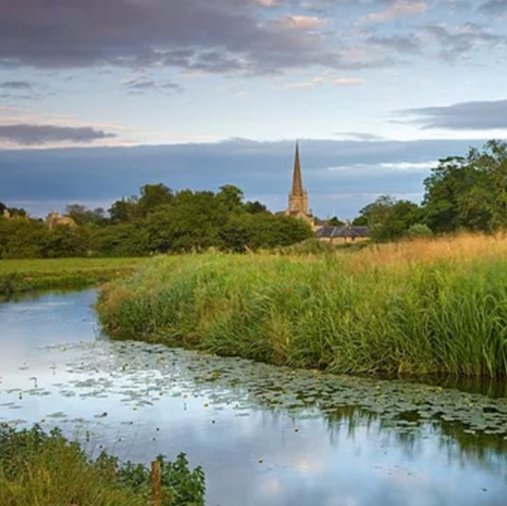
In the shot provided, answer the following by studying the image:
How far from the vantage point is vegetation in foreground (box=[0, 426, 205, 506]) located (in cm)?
490

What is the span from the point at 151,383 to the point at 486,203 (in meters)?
41.4

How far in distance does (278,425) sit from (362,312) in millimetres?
4279

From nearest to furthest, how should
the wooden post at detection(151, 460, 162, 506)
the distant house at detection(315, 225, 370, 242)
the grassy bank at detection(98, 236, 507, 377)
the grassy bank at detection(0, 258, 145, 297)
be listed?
the wooden post at detection(151, 460, 162, 506), the grassy bank at detection(98, 236, 507, 377), the grassy bank at detection(0, 258, 145, 297), the distant house at detection(315, 225, 370, 242)

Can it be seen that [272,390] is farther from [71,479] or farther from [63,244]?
[63,244]

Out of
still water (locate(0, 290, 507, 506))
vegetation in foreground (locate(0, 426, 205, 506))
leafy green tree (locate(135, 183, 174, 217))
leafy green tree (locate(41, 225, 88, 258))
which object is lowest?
still water (locate(0, 290, 507, 506))

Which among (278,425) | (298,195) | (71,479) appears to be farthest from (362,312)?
(298,195)

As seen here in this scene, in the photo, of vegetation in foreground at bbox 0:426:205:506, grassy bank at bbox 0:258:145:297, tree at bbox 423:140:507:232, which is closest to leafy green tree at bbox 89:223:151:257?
grassy bank at bbox 0:258:145:297

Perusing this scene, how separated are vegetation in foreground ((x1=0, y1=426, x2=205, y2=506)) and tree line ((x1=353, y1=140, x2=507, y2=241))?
128 ft

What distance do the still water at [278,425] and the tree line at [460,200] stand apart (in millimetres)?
33055

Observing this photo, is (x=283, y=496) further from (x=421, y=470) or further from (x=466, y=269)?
(x=466, y=269)

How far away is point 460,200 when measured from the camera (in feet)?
175

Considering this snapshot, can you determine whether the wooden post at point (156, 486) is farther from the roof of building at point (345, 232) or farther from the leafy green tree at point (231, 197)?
the roof of building at point (345, 232)

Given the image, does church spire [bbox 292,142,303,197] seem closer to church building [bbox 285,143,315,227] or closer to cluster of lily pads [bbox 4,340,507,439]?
church building [bbox 285,143,315,227]

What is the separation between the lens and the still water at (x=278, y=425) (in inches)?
297
